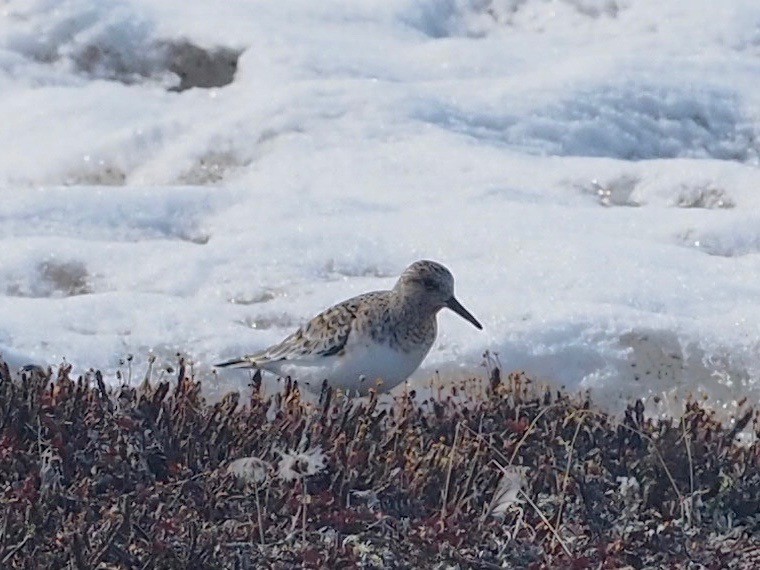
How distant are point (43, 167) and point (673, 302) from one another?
4.62 metres

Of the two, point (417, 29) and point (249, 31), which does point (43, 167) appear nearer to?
point (249, 31)

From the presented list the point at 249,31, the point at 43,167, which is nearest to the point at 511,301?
the point at 43,167

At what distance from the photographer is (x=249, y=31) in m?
12.0

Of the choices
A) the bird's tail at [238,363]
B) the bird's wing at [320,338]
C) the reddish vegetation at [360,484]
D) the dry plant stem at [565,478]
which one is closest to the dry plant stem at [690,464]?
the reddish vegetation at [360,484]

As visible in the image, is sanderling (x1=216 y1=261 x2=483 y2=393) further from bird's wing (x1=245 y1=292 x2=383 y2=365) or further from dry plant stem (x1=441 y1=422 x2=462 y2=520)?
dry plant stem (x1=441 y1=422 x2=462 y2=520)

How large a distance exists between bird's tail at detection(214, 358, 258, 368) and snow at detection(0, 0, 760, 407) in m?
0.14

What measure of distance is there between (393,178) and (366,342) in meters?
3.35

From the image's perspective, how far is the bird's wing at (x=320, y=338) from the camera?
6961 millimetres

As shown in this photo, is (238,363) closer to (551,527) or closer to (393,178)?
(551,527)

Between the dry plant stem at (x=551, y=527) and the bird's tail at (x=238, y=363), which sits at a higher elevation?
the dry plant stem at (x=551, y=527)

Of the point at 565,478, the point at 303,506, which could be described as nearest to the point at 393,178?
the point at 565,478

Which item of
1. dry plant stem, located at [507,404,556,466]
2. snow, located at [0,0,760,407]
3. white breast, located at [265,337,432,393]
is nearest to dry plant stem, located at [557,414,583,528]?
dry plant stem, located at [507,404,556,466]

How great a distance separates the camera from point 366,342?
22.8 ft

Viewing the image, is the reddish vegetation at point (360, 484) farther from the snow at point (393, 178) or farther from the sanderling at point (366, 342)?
the snow at point (393, 178)
